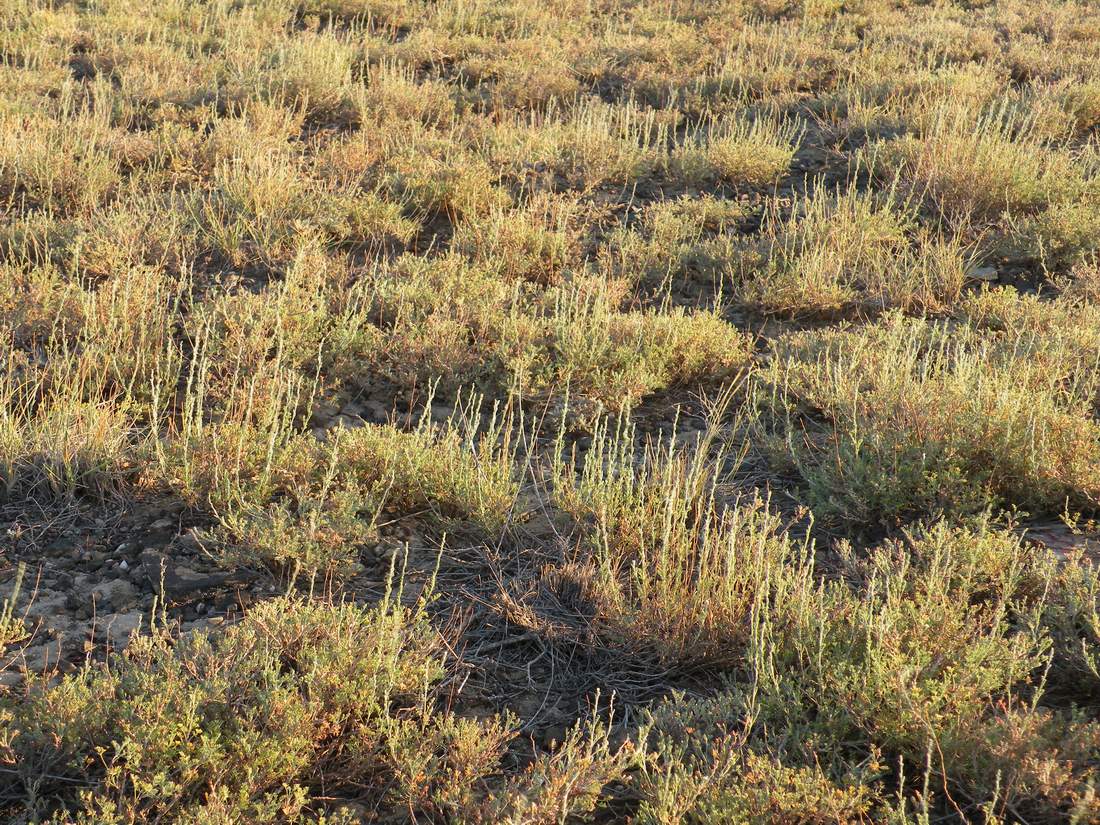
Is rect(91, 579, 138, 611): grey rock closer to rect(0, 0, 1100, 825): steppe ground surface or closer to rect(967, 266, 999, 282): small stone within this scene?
rect(0, 0, 1100, 825): steppe ground surface

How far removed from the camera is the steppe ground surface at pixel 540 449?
8.20 feet

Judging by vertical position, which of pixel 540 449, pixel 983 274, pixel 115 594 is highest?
pixel 983 274

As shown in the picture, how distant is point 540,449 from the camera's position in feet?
14.1

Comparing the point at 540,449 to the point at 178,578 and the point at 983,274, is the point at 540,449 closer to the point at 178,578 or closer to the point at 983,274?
the point at 178,578

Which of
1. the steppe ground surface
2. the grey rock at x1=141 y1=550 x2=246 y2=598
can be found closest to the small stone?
the steppe ground surface

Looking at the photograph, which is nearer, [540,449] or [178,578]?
[178,578]

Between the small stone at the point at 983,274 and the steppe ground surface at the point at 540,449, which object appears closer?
the steppe ground surface at the point at 540,449

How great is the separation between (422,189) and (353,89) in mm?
2226

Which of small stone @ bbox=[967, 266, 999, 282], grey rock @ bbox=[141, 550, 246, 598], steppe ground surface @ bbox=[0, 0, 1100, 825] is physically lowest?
grey rock @ bbox=[141, 550, 246, 598]

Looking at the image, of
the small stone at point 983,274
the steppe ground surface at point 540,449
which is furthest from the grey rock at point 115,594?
the small stone at point 983,274

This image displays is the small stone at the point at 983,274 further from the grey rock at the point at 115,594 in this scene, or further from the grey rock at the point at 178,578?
the grey rock at the point at 115,594

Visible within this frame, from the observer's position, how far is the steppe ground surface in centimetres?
250

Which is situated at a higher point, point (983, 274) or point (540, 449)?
point (983, 274)

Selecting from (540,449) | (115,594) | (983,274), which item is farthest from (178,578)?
(983,274)
